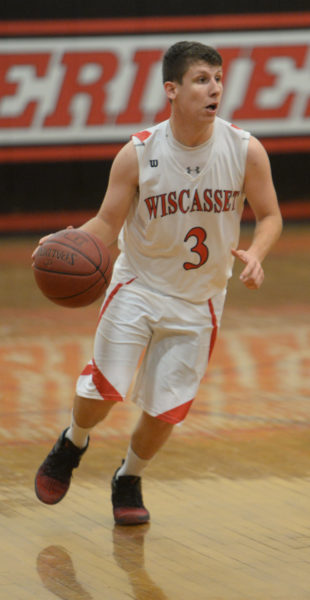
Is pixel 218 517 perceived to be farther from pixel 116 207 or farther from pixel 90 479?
pixel 116 207

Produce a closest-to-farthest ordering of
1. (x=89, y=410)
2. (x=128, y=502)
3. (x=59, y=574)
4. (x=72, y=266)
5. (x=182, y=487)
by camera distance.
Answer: (x=59, y=574), (x=72, y=266), (x=89, y=410), (x=128, y=502), (x=182, y=487)

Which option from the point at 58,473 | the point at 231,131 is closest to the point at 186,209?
the point at 231,131

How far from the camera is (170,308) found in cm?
437

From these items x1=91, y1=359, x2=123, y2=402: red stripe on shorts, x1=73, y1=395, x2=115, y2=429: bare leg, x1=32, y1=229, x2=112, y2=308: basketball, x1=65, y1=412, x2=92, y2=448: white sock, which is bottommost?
x1=65, y1=412, x2=92, y2=448: white sock

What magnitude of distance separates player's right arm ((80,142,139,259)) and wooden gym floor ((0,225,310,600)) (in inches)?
46.7

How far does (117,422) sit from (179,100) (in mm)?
2480

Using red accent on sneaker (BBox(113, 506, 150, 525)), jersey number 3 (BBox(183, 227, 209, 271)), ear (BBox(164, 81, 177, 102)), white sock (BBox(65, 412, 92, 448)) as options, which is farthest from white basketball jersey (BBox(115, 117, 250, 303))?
red accent on sneaker (BBox(113, 506, 150, 525))

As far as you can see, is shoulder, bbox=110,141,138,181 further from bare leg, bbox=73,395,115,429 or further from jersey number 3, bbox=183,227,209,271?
bare leg, bbox=73,395,115,429

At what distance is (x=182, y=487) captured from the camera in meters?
4.96

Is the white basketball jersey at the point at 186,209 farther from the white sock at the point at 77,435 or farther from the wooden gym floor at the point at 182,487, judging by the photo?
the wooden gym floor at the point at 182,487

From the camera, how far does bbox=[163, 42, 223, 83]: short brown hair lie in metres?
4.23

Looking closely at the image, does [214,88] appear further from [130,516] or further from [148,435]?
[130,516]

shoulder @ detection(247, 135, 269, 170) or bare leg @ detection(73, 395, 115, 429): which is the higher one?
shoulder @ detection(247, 135, 269, 170)

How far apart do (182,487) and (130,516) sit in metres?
0.53
